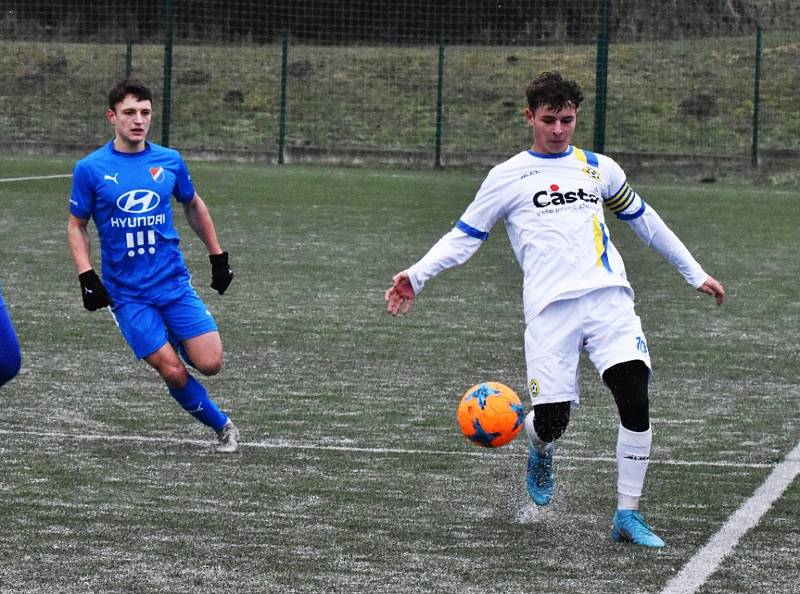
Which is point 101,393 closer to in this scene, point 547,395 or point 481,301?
point 547,395

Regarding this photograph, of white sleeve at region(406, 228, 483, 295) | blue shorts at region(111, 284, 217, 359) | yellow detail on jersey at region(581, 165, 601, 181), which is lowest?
blue shorts at region(111, 284, 217, 359)

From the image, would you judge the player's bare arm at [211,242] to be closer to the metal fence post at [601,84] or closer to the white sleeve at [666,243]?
the white sleeve at [666,243]

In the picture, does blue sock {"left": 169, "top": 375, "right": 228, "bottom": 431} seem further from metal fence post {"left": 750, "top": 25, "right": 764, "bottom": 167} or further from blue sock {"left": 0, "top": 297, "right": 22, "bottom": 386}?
metal fence post {"left": 750, "top": 25, "right": 764, "bottom": 167}

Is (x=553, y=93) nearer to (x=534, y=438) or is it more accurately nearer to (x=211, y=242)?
(x=534, y=438)

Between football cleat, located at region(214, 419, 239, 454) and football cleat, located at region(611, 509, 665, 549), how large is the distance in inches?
86.0

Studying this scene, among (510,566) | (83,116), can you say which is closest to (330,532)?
(510,566)

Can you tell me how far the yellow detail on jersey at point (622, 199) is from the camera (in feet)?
20.3

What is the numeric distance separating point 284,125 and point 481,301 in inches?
640

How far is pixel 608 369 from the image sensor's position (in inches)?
228

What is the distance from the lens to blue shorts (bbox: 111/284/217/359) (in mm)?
7227

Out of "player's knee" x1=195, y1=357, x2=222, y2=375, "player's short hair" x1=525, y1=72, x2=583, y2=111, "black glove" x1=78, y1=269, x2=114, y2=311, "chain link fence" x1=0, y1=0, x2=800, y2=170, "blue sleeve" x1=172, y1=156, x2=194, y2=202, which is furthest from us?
"chain link fence" x1=0, y1=0, x2=800, y2=170

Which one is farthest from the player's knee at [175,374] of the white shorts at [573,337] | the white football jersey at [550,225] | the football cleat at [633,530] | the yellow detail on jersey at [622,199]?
the football cleat at [633,530]

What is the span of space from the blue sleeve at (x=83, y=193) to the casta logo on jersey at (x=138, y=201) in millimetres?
142

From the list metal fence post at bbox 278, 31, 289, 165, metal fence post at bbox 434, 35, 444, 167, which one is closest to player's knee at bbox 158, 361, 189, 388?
metal fence post at bbox 278, 31, 289, 165
